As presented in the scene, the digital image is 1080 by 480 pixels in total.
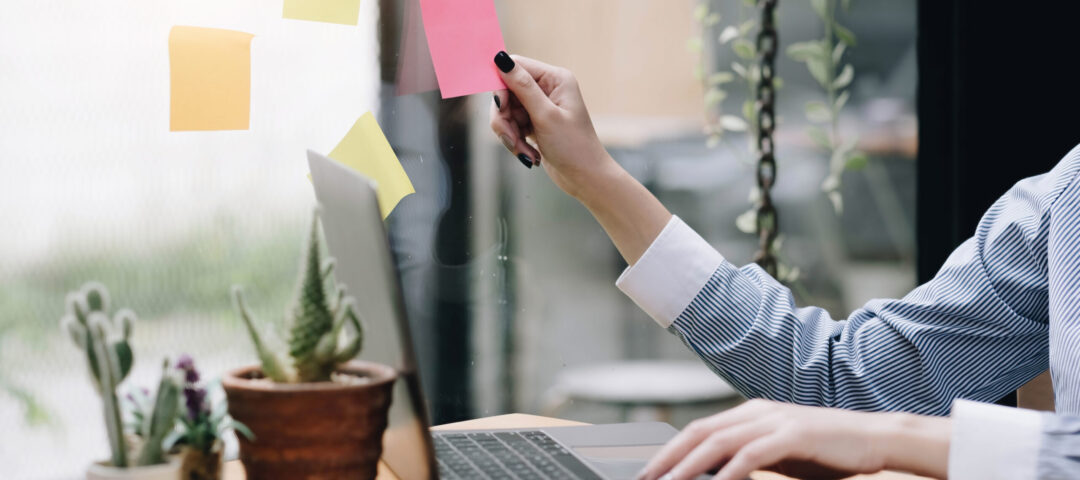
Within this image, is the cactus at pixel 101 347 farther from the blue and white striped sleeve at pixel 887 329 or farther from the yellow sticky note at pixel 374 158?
the blue and white striped sleeve at pixel 887 329

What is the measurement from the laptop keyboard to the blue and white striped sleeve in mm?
297

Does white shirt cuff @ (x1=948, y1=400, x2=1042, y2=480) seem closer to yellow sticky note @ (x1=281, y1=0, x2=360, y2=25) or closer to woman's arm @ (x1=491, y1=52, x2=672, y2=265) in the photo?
woman's arm @ (x1=491, y1=52, x2=672, y2=265)

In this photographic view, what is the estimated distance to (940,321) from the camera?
99cm

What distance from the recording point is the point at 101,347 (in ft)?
1.59

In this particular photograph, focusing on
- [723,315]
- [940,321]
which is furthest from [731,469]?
[940,321]

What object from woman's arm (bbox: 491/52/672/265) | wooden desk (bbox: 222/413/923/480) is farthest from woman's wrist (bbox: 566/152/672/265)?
wooden desk (bbox: 222/413/923/480)

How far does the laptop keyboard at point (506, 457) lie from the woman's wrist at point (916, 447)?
237 mm

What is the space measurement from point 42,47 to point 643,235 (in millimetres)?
696

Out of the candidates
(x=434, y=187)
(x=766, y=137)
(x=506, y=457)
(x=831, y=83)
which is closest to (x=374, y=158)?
(x=434, y=187)

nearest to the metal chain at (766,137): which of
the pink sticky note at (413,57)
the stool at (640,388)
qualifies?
the stool at (640,388)

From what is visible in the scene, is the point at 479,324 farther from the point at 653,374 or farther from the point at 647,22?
the point at 647,22

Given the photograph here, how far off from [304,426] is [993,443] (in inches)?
19.4

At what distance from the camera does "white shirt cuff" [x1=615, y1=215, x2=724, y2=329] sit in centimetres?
99

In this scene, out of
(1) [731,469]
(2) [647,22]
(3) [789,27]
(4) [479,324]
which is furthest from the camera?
(3) [789,27]
